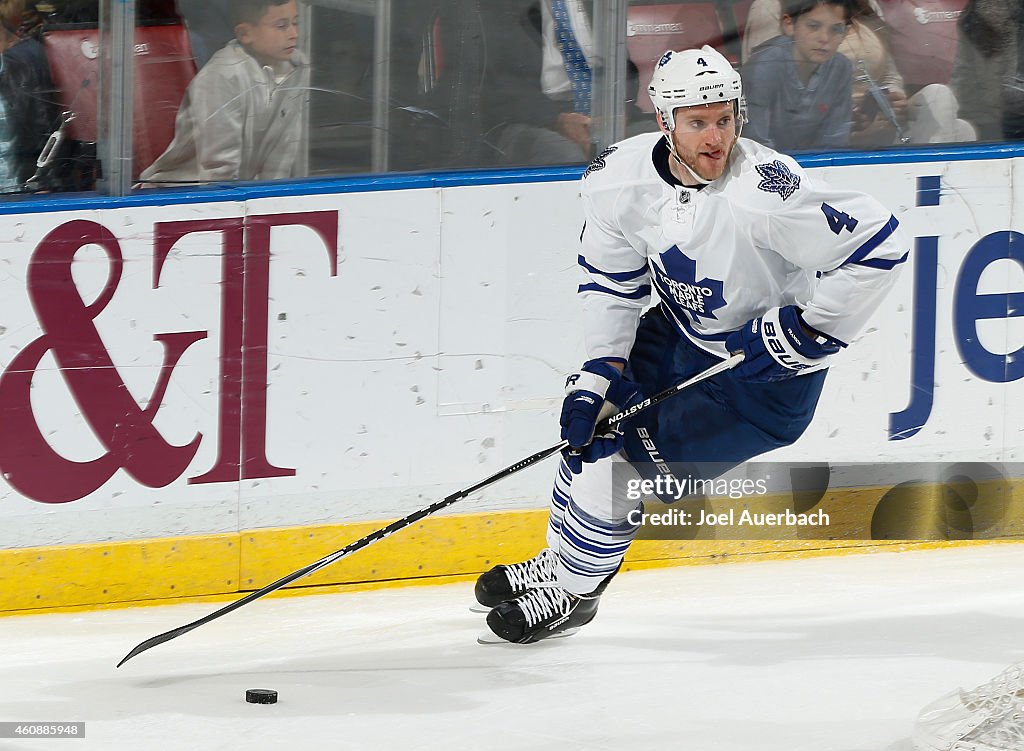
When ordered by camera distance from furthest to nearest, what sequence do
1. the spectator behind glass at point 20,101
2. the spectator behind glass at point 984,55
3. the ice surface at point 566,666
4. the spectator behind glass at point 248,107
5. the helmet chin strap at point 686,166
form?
the spectator behind glass at point 984,55, the spectator behind glass at point 248,107, the spectator behind glass at point 20,101, the helmet chin strap at point 686,166, the ice surface at point 566,666

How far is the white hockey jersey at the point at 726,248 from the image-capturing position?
8.75 feet

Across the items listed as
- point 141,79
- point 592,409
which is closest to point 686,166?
point 592,409

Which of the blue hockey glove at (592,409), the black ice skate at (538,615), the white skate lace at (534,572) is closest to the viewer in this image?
the blue hockey glove at (592,409)

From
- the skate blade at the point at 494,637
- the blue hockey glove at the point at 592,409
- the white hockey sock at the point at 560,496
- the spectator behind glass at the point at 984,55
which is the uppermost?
the spectator behind glass at the point at 984,55

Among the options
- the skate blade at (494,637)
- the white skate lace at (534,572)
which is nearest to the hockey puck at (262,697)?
the skate blade at (494,637)

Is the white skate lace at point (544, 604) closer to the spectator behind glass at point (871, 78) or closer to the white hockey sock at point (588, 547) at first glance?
the white hockey sock at point (588, 547)

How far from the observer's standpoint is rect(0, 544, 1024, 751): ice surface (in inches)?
98.5

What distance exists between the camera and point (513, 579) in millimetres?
3277

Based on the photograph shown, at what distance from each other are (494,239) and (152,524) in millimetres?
1113

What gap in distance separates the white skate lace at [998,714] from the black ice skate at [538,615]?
961 mm

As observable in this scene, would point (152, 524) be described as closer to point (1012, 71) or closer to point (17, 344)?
point (17, 344)

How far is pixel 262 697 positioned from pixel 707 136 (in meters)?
1.37

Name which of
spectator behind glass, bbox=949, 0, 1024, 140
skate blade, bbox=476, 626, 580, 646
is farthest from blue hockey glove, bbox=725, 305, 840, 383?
spectator behind glass, bbox=949, 0, 1024, 140

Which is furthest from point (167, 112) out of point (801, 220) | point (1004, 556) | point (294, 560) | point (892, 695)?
point (1004, 556)
